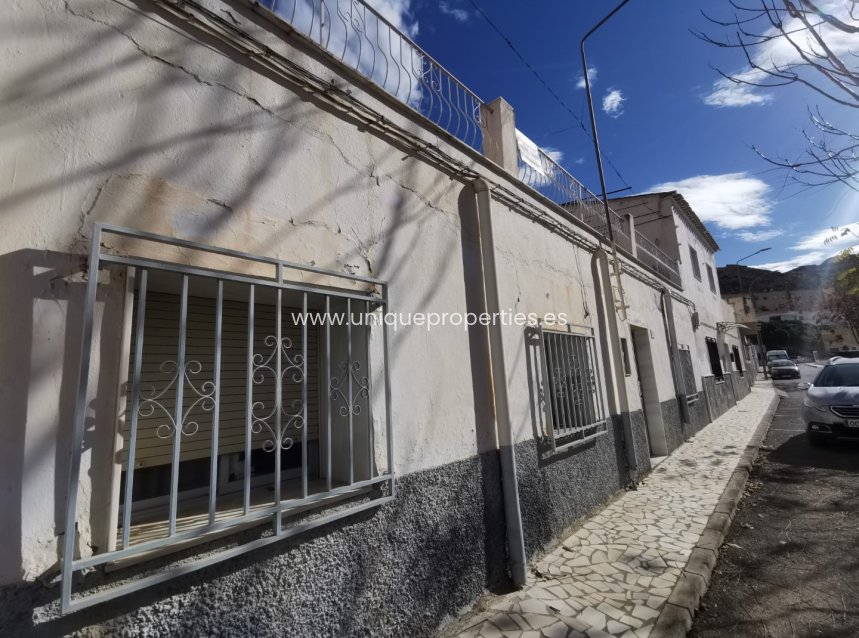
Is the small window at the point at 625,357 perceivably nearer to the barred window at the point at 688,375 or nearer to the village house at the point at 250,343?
the village house at the point at 250,343

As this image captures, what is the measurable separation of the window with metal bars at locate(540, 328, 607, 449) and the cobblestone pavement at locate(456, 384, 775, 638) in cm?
93

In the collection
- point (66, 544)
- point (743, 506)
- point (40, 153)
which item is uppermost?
point (40, 153)

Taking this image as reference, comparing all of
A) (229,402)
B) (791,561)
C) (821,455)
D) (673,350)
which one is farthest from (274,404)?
(673,350)

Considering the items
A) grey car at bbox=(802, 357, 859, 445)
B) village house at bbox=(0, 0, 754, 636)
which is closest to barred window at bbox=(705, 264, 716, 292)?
grey car at bbox=(802, 357, 859, 445)

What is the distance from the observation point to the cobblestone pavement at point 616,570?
273cm

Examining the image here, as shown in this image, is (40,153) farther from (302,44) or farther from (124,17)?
(302,44)

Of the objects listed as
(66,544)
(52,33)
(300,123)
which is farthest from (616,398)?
A: (52,33)

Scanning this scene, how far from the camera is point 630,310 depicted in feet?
23.1

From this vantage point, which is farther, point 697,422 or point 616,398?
point 697,422

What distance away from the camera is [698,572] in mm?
3301

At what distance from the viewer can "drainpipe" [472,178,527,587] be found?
10.8 feet

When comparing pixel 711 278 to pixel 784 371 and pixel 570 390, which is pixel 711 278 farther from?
pixel 570 390

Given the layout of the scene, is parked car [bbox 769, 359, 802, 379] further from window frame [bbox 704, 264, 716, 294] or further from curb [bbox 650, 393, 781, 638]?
curb [bbox 650, 393, 781, 638]

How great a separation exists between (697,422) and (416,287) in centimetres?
937
